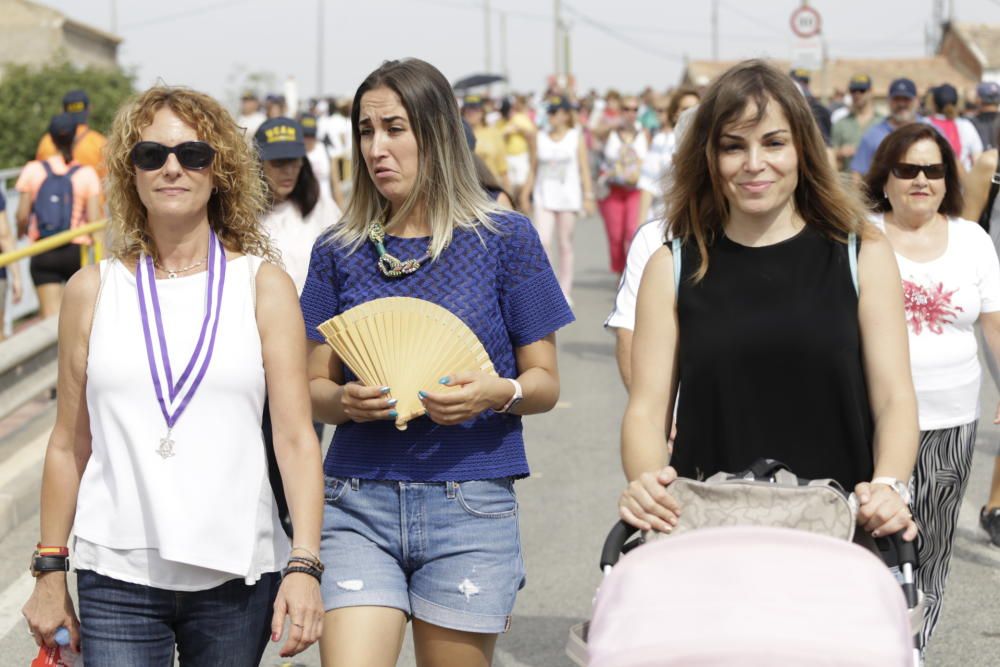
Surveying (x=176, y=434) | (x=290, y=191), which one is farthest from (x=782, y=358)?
(x=290, y=191)

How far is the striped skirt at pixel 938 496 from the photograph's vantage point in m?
5.27

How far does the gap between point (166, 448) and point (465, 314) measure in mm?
865

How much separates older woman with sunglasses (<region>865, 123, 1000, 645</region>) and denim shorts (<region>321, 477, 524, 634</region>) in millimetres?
1830

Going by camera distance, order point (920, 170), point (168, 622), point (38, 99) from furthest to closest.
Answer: point (38, 99), point (920, 170), point (168, 622)

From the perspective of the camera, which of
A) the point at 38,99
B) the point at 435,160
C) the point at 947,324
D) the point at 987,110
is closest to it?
the point at 435,160

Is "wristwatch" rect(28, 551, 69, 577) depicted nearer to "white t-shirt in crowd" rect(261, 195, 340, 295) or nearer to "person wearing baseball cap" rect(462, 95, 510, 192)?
"white t-shirt in crowd" rect(261, 195, 340, 295)

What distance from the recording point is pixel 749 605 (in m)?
2.75

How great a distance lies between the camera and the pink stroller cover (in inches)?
106

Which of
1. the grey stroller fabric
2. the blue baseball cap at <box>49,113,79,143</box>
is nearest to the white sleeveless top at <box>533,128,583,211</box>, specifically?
the blue baseball cap at <box>49,113,79,143</box>

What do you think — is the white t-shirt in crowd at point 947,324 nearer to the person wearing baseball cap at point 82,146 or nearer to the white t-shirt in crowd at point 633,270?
the white t-shirt in crowd at point 633,270

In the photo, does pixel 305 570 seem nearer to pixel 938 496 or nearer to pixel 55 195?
pixel 938 496

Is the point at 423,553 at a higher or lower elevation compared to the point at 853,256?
lower

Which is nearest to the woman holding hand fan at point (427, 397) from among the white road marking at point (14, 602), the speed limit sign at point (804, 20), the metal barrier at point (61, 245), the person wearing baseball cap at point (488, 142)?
the white road marking at point (14, 602)

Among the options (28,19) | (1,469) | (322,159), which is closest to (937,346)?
(1,469)
